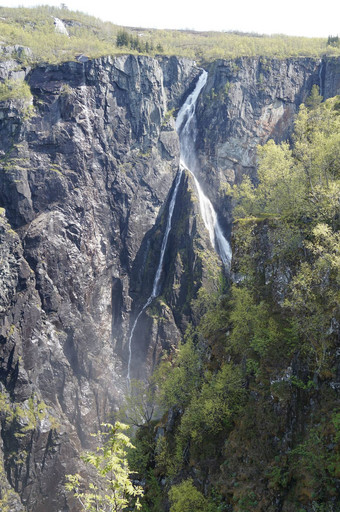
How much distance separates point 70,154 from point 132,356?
34.4 m

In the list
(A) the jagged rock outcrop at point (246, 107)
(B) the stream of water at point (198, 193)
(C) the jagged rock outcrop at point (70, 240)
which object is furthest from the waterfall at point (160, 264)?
Result: (A) the jagged rock outcrop at point (246, 107)

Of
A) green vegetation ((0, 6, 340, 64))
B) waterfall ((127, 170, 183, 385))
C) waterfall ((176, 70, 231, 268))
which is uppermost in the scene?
green vegetation ((0, 6, 340, 64))

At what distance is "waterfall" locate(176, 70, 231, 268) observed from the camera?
6838cm

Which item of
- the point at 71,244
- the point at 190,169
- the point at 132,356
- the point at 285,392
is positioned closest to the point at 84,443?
the point at 132,356

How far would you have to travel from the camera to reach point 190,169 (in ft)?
243

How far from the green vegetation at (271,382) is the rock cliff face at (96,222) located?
76.6 ft

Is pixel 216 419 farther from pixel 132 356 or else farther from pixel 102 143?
pixel 102 143

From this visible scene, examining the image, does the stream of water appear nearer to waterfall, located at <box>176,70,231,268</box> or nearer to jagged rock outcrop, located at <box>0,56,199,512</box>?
waterfall, located at <box>176,70,231,268</box>

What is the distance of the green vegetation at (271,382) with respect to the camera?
57.3 feet

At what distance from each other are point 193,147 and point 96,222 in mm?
26224

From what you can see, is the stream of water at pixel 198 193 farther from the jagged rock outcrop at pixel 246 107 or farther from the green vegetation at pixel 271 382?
the green vegetation at pixel 271 382

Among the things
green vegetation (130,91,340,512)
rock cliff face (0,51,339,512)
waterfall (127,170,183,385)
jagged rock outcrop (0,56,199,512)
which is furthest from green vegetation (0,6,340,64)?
green vegetation (130,91,340,512)

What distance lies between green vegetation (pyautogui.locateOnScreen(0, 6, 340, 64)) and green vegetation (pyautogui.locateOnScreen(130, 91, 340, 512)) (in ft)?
181

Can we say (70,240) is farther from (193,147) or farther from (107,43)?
(107,43)
